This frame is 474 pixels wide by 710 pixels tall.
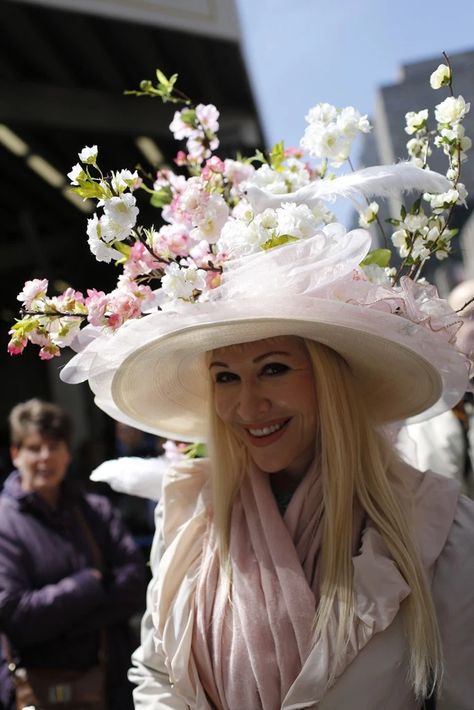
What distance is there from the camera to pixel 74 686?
287 centimetres

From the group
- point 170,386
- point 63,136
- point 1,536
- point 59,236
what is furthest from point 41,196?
point 170,386

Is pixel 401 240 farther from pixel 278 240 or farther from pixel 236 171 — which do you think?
pixel 236 171

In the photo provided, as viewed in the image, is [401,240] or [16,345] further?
[401,240]

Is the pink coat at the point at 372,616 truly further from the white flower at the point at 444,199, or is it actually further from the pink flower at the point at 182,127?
the pink flower at the point at 182,127

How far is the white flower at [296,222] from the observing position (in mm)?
1713

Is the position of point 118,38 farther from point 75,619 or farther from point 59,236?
point 59,236

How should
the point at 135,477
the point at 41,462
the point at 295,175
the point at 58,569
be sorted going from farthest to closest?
the point at 41,462, the point at 58,569, the point at 135,477, the point at 295,175

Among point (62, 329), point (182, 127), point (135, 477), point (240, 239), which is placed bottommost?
point (135, 477)

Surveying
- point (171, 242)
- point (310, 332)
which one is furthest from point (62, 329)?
point (310, 332)

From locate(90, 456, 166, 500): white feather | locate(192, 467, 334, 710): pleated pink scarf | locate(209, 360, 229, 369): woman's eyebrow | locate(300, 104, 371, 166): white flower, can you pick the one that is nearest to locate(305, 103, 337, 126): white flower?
locate(300, 104, 371, 166): white flower

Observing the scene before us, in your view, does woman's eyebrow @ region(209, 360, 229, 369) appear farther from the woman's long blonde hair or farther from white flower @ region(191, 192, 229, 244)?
white flower @ region(191, 192, 229, 244)

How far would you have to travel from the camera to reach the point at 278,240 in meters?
1.72

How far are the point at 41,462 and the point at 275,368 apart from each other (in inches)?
66.4

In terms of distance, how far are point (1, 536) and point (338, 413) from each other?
164 centimetres
